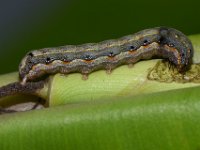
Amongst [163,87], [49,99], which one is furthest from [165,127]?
[49,99]

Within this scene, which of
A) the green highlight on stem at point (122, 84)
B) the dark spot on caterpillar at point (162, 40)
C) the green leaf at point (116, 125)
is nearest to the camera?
the green leaf at point (116, 125)

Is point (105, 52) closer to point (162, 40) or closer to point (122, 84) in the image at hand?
point (162, 40)

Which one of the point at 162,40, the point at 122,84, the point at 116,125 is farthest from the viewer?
the point at 162,40

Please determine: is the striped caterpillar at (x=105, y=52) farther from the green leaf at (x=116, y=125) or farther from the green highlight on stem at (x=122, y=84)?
the green leaf at (x=116, y=125)

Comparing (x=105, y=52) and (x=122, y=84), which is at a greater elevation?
(x=105, y=52)

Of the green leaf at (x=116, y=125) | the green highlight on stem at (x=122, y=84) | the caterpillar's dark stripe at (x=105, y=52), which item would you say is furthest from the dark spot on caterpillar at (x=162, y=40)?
the green leaf at (x=116, y=125)

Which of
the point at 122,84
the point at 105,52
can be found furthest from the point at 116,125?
the point at 105,52

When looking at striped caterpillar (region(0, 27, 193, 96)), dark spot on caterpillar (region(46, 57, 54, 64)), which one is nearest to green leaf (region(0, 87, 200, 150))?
striped caterpillar (region(0, 27, 193, 96))

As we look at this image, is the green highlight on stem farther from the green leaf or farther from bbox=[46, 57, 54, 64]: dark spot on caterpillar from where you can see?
bbox=[46, 57, 54, 64]: dark spot on caterpillar
